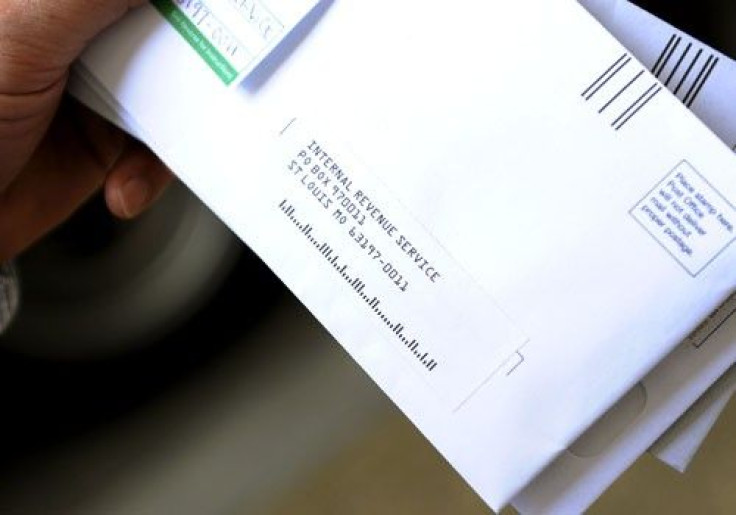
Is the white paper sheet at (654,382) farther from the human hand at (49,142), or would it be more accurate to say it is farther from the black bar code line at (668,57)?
the human hand at (49,142)

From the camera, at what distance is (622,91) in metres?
0.32

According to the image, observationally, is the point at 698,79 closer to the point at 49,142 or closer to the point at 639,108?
the point at 639,108

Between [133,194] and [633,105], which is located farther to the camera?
[133,194]

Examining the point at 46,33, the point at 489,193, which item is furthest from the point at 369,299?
the point at 46,33

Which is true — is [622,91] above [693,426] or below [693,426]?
above

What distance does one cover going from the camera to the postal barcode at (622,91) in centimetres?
32

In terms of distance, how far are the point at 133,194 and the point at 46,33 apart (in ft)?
0.52

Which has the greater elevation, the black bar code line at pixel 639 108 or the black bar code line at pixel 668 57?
the black bar code line at pixel 668 57

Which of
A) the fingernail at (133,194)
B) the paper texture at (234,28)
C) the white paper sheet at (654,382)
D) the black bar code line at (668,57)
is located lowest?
the white paper sheet at (654,382)

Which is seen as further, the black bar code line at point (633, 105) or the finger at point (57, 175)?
the finger at point (57, 175)

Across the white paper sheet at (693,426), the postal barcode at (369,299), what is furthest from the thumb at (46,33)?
the white paper sheet at (693,426)

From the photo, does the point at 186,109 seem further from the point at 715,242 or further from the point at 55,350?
the point at 55,350

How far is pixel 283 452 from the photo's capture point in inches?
26.4

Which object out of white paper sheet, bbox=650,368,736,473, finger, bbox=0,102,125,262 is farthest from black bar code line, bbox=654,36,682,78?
finger, bbox=0,102,125,262
